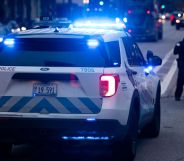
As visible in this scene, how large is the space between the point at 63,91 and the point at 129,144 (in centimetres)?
111

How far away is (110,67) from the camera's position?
8477 mm

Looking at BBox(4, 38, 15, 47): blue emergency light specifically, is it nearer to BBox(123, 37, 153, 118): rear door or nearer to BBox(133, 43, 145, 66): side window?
BBox(123, 37, 153, 118): rear door

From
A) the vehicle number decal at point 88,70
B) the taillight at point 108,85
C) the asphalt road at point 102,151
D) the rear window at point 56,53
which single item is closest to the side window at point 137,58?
the asphalt road at point 102,151

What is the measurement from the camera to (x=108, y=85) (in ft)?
27.6

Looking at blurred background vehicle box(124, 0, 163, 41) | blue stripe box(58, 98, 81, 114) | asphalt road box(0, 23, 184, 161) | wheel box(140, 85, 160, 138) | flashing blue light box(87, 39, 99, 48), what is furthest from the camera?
blurred background vehicle box(124, 0, 163, 41)

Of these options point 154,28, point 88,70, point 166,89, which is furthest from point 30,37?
point 154,28

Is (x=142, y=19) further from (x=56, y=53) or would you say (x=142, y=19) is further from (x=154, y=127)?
(x=56, y=53)

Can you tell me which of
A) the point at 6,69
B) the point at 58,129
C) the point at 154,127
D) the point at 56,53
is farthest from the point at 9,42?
the point at 154,127

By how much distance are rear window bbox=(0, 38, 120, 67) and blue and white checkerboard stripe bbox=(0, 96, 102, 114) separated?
0.41 metres

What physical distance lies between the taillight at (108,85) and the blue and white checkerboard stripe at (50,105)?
11 cm

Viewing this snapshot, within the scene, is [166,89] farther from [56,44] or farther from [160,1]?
[160,1]

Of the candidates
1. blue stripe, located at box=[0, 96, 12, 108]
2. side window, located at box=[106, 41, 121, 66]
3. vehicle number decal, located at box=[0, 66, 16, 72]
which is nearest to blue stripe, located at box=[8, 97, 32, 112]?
blue stripe, located at box=[0, 96, 12, 108]

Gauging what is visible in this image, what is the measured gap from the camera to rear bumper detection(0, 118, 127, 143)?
329 inches

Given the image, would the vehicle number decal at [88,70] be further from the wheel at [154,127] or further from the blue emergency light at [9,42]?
the wheel at [154,127]
